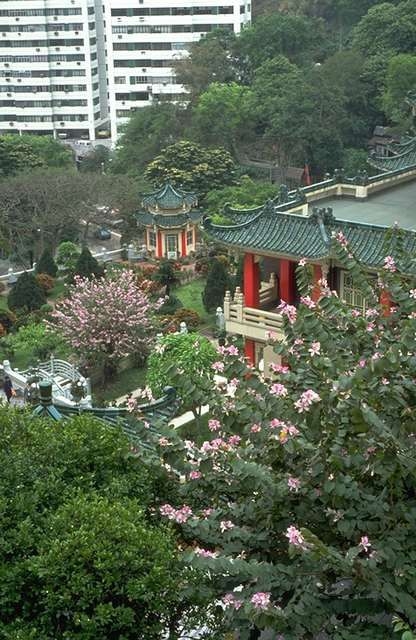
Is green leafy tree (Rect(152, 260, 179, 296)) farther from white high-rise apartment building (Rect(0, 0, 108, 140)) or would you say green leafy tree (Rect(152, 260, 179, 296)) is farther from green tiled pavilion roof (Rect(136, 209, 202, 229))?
white high-rise apartment building (Rect(0, 0, 108, 140))

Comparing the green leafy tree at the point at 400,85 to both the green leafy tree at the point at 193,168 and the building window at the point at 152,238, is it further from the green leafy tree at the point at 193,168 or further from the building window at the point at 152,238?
the building window at the point at 152,238

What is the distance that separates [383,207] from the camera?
82.9 feet

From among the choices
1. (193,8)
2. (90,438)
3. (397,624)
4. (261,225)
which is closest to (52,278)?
(261,225)

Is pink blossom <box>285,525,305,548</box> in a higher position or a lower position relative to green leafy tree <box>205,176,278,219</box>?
higher

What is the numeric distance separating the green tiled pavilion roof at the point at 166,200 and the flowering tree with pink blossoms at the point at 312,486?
107ft

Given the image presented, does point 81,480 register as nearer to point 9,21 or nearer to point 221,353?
point 221,353

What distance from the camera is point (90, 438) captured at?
11352 millimetres

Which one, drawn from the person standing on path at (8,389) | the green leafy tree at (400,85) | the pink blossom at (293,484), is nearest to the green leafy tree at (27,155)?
the green leafy tree at (400,85)

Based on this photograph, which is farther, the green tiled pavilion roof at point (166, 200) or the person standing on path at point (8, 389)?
the green tiled pavilion roof at point (166, 200)

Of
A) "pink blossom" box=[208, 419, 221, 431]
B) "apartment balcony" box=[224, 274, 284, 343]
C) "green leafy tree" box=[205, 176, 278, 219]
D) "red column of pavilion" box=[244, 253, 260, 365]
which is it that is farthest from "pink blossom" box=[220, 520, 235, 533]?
"green leafy tree" box=[205, 176, 278, 219]

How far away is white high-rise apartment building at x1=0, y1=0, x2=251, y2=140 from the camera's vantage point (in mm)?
73188

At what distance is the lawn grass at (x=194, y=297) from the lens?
3556 centimetres

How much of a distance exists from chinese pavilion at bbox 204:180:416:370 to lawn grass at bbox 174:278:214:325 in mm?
9570

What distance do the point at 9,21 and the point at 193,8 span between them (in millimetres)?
15228
